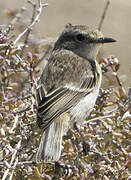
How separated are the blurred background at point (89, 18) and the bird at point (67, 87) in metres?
5.96

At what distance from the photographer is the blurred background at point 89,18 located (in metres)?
12.9

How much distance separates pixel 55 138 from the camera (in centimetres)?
447

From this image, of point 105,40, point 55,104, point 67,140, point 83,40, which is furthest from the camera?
point 83,40

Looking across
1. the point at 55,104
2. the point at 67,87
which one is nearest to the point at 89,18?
the point at 67,87

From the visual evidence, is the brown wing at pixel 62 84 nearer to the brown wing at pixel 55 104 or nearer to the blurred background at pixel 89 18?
the brown wing at pixel 55 104

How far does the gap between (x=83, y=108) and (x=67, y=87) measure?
27 centimetres

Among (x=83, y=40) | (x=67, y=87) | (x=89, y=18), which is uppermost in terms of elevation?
(x=83, y=40)

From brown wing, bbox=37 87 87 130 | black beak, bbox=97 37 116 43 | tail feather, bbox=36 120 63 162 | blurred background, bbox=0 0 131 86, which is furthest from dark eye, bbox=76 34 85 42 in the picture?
blurred background, bbox=0 0 131 86

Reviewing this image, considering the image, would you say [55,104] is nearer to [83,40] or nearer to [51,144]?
[51,144]

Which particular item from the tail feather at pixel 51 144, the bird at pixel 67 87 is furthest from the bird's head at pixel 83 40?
the tail feather at pixel 51 144

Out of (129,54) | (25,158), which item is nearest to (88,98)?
(25,158)

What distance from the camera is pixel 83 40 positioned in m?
5.64

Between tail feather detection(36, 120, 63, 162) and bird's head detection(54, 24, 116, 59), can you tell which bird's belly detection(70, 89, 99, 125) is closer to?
tail feather detection(36, 120, 63, 162)

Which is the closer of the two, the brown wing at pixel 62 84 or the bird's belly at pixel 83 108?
the brown wing at pixel 62 84
